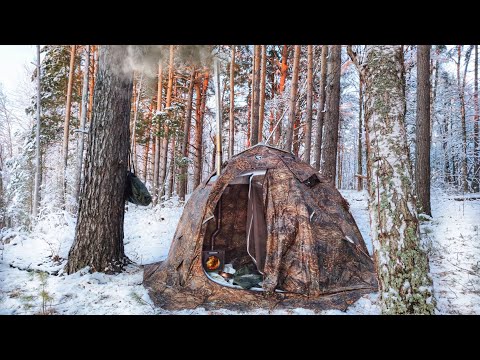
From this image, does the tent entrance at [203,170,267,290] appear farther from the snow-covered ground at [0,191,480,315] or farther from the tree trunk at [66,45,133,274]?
the tree trunk at [66,45,133,274]

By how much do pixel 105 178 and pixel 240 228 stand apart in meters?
2.53

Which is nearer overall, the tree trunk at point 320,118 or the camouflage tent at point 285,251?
the camouflage tent at point 285,251

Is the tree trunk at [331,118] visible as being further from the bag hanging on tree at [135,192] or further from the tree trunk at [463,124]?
the tree trunk at [463,124]

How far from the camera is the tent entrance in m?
4.52

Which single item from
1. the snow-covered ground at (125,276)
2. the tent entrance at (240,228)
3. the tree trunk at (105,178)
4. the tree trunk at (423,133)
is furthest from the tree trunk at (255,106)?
the tree trunk at (105,178)

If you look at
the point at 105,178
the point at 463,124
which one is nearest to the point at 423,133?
the point at 105,178

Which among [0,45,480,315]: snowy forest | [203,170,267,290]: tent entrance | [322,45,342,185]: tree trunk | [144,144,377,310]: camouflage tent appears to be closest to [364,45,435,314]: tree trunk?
[0,45,480,315]: snowy forest

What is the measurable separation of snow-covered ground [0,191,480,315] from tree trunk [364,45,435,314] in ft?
1.80

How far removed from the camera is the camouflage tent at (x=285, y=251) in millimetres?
3436

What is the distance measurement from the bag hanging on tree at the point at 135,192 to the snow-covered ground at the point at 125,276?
1104 millimetres

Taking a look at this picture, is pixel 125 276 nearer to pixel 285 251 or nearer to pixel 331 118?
pixel 285 251

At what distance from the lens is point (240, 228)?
518 cm

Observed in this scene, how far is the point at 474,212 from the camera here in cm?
731
